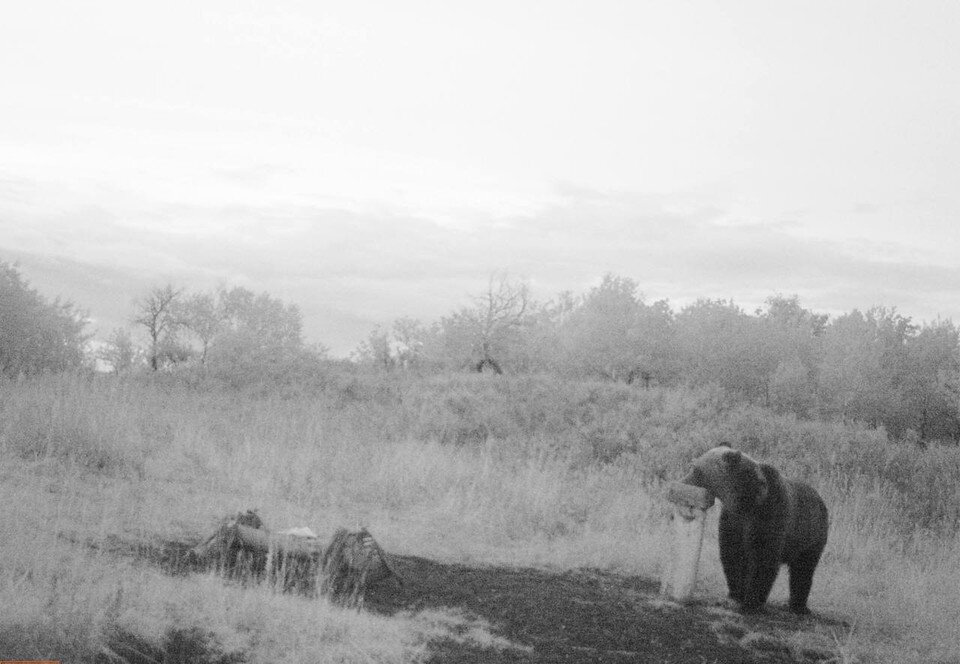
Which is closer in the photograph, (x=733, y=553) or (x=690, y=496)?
(x=690, y=496)

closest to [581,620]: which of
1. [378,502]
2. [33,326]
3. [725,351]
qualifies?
[378,502]

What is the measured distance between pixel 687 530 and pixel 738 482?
61 centimetres

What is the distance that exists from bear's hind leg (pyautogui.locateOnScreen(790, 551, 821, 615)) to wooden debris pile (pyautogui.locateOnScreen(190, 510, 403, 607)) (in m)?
3.08

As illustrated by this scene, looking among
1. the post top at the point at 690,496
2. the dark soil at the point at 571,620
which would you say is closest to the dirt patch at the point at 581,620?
the dark soil at the point at 571,620

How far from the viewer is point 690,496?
609cm

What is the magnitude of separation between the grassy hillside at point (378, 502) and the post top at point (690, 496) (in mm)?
1231

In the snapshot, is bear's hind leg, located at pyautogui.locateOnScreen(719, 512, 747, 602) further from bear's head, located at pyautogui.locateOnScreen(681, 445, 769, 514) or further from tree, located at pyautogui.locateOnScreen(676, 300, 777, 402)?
tree, located at pyautogui.locateOnScreen(676, 300, 777, 402)

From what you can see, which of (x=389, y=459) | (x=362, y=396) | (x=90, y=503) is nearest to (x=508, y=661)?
(x=90, y=503)

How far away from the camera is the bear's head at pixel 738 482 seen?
19.3 feet

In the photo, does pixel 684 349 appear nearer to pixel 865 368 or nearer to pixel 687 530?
pixel 865 368

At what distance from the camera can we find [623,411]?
1727cm

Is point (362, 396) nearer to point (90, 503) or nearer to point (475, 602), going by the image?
point (90, 503)

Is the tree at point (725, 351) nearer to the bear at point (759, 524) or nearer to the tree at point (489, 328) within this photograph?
the tree at point (489, 328)

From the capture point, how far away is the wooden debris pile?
579cm
